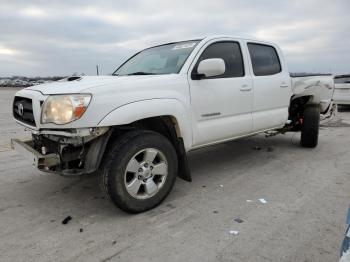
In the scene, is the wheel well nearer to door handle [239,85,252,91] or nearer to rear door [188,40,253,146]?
rear door [188,40,253,146]

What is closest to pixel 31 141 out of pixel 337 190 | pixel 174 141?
pixel 174 141

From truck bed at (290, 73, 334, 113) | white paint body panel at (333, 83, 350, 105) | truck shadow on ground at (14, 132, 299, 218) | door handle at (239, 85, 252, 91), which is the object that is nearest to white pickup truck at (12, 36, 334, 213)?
door handle at (239, 85, 252, 91)

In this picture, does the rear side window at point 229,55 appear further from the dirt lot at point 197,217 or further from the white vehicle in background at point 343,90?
the white vehicle in background at point 343,90

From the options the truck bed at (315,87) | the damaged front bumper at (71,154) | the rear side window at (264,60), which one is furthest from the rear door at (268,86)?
the damaged front bumper at (71,154)

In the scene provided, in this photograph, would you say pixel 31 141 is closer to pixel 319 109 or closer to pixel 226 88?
pixel 226 88

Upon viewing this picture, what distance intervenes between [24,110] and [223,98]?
2336 mm

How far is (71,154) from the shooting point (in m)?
3.32

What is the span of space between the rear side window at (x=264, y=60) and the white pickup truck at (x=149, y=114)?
22 mm

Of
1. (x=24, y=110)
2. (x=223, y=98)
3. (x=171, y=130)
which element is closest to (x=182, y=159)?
(x=171, y=130)

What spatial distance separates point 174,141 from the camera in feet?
12.7

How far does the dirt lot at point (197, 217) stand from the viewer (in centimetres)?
275

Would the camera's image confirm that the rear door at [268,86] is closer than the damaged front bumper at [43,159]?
No

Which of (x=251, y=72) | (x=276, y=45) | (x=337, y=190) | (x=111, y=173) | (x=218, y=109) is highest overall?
(x=276, y=45)

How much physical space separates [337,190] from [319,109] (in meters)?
2.71
